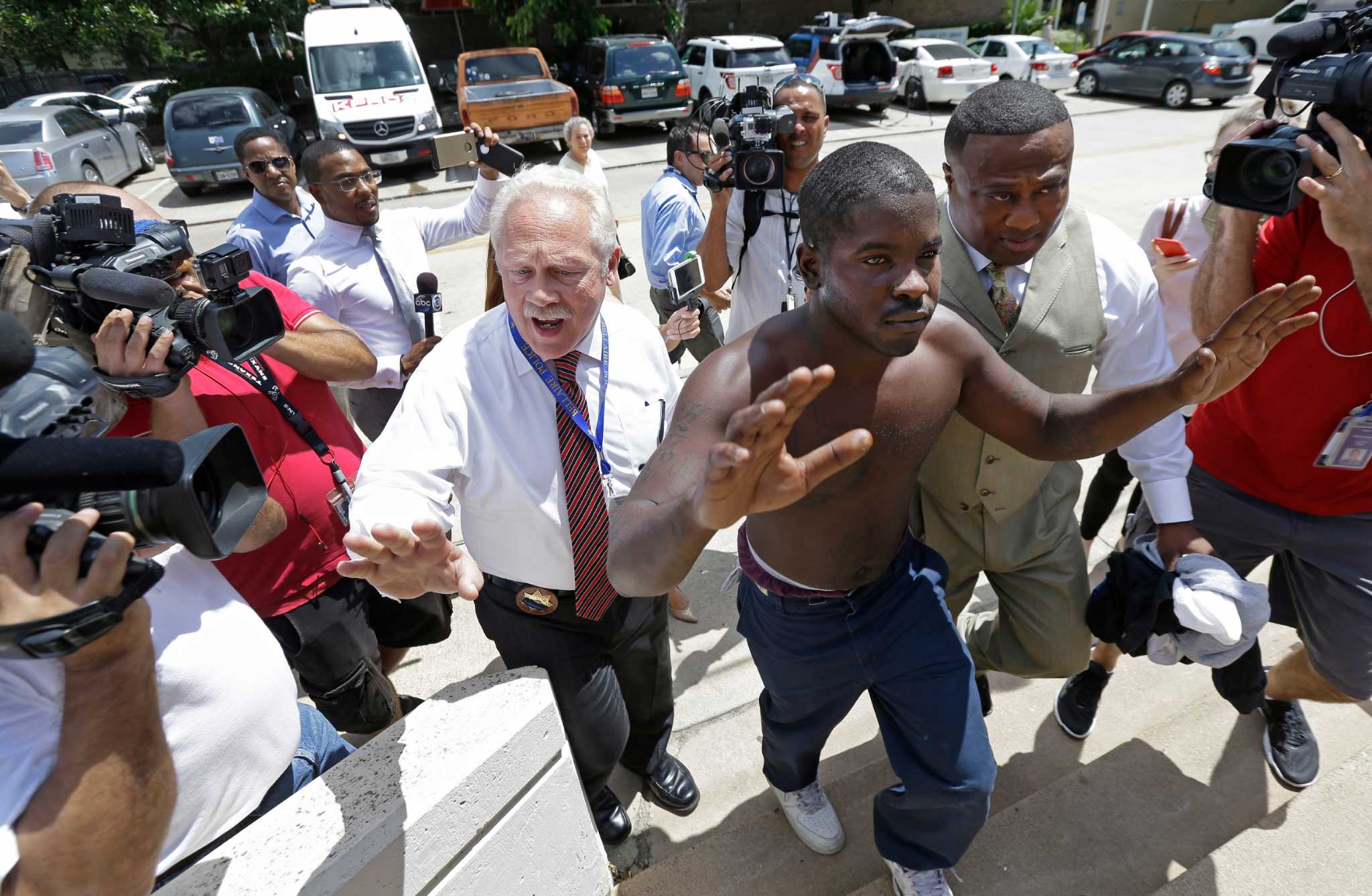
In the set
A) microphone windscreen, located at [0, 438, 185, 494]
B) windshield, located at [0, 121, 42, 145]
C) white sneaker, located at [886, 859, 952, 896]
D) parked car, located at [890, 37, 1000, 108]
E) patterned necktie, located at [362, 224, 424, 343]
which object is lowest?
white sneaker, located at [886, 859, 952, 896]

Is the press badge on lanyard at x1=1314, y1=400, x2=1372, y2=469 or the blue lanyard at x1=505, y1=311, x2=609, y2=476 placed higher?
the blue lanyard at x1=505, y1=311, x2=609, y2=476

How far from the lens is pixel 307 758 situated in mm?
1854

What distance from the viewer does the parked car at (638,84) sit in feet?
46.2

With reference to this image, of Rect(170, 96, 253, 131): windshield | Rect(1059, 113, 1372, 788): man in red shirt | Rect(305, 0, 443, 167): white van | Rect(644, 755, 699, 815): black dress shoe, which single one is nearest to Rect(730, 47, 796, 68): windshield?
Rect(305, 0, 443, 167): white van

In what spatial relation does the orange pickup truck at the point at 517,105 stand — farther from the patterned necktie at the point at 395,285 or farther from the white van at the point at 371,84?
the patterned necktie at the point at 395,285

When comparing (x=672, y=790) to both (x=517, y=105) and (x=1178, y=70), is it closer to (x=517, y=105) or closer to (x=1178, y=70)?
(x=517, y=105)

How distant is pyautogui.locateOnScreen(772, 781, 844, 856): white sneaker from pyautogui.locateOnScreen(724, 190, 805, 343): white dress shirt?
75.7 inches

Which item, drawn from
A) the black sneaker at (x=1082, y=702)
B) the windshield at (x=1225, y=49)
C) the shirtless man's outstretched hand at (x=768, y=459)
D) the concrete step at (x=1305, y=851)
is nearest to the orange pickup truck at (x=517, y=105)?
the black sneaker at (x=1082, y=702)

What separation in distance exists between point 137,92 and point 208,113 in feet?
34.0

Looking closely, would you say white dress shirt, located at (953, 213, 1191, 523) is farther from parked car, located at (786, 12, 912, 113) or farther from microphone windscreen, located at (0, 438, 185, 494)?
parked car, located at (786, 12, 912, 113)

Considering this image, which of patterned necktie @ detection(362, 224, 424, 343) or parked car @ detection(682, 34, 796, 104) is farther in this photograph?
parked car @ detection(682, 34, 796, 104)

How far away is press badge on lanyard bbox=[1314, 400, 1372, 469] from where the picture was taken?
2.18 meters

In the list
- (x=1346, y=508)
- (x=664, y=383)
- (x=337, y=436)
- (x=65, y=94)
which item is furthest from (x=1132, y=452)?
(x=65, y=94)

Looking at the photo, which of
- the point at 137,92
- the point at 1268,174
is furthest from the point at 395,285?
the point at 137,92
